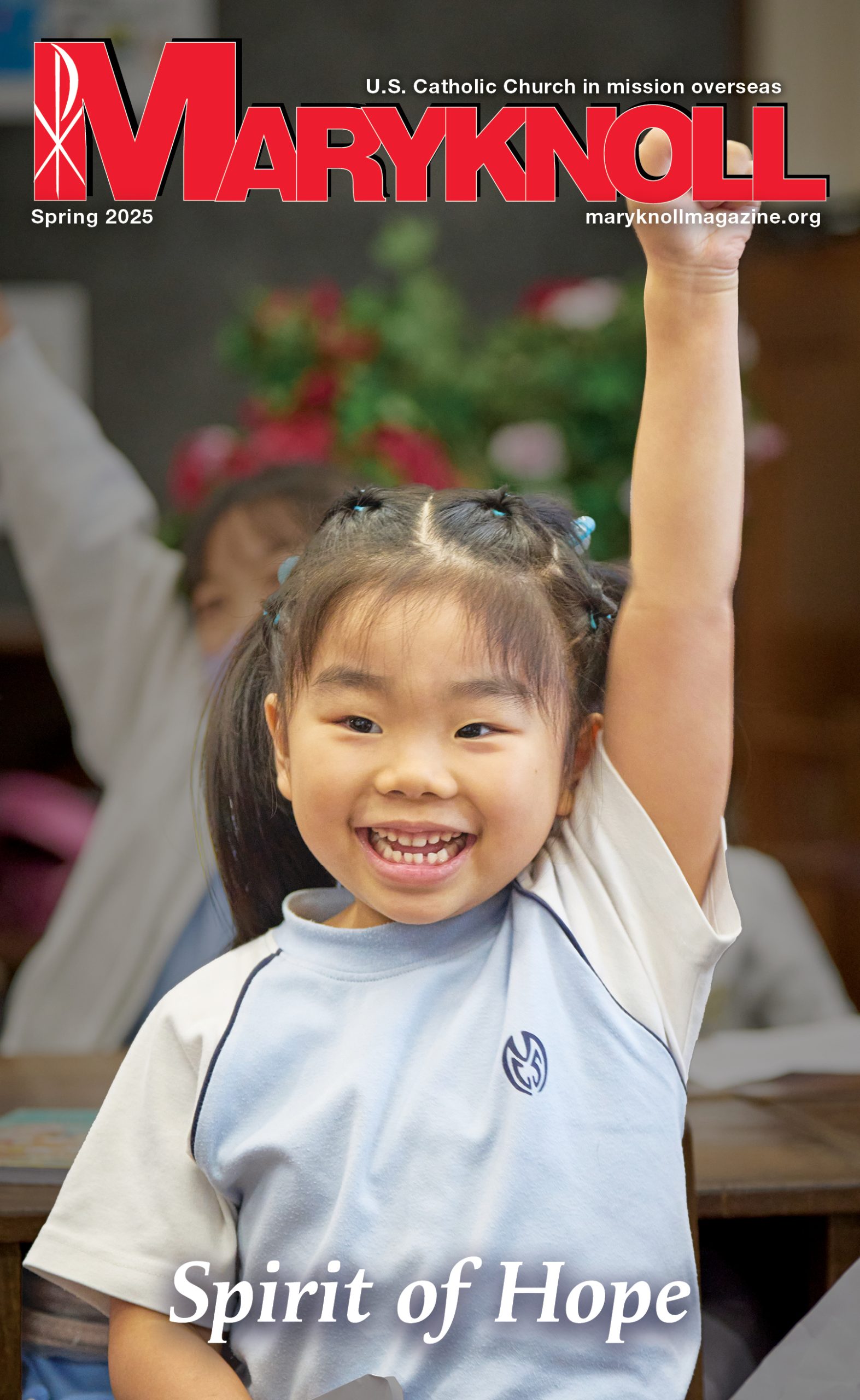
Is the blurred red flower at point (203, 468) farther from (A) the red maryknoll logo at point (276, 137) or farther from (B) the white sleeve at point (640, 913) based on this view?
(B) the white sleeve at point (640, 913)

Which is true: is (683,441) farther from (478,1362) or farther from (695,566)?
(478,1362)

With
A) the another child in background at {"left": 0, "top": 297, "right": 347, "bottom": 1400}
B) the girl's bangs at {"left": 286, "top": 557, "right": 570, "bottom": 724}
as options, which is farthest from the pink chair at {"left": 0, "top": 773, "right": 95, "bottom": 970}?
the girl's bangs at {"left": 286, "top": 557, "right": 570, "bottom": 724}

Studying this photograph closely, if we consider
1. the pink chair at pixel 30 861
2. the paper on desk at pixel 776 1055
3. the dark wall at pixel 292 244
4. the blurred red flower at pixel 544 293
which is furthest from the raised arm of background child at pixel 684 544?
the dark wall at pixel 292 244

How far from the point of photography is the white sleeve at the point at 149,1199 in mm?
553

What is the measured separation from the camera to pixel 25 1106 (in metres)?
0.82

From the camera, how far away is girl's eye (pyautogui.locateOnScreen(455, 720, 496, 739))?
1.75ft

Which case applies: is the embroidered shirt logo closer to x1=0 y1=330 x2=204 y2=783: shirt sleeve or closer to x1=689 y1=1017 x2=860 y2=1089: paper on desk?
x1=689 y1=1017 x2=860 y2=1089: paper on desk

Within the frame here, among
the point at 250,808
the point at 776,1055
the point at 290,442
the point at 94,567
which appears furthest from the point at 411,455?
the point at 250,808

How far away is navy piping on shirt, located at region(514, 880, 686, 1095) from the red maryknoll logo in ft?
1.00

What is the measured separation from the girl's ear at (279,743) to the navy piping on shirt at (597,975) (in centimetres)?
11

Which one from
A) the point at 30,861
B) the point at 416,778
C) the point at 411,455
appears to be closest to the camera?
the point at 416,778

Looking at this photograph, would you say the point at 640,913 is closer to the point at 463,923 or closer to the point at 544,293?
the point at 463,923

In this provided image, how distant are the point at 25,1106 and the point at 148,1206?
0.29 m

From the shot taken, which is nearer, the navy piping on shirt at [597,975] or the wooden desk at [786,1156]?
the navy piping on shirt at [597,975]
